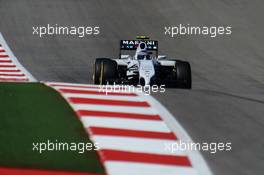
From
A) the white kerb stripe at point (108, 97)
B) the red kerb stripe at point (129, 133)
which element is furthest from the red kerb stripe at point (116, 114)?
the white kerb stripe at point (108, 97)


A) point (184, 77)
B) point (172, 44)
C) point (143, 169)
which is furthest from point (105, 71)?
point (172, 44)

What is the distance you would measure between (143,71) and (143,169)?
7.42 meters

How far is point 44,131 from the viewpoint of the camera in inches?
278

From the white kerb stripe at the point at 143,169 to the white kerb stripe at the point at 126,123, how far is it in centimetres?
115

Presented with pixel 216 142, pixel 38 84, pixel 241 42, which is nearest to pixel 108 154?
pixel 216 142

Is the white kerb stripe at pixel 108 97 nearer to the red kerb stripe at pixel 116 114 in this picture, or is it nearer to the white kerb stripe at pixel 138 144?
the red kerb stripe at pixel 116 114

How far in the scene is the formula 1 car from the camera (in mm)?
13266

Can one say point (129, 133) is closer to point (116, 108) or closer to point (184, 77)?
point (116, 108)

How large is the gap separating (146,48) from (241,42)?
22.5ft

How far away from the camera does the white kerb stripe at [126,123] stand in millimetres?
7289

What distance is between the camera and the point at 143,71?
13328mm

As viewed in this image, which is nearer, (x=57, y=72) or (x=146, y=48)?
(x=146, y=48)

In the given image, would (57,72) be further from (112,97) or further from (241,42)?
(112,97)

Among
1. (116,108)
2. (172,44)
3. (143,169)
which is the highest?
(172,44)
